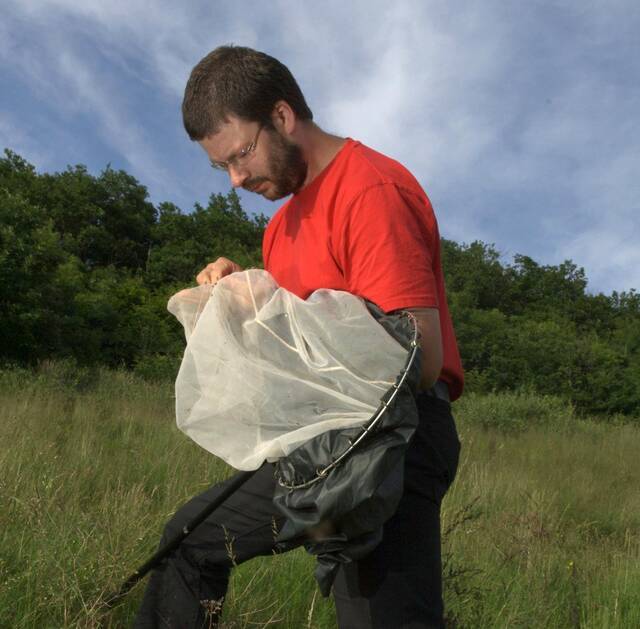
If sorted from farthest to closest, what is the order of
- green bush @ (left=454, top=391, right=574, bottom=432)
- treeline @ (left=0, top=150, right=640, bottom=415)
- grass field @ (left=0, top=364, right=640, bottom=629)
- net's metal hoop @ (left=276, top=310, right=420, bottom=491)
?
treeline @ (left=0, top=150, right=640, bottom=415), green bush @ (left=454, top=391, right=574, bottom=432), grass field @ (left=0, top=364, right=640, bottom=629), net's metal hoop @ (left=276, top=310, right=420, bottom=491)

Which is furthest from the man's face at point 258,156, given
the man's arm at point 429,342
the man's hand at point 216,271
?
the man's arm at point 429,342

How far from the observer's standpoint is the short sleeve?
5.22 ft

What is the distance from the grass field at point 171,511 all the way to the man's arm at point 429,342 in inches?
47.2

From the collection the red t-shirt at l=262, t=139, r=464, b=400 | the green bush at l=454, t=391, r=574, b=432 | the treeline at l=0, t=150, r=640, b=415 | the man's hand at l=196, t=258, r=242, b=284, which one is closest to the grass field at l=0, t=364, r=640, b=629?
the man's hand at l=196, t=258, r=242, b=284

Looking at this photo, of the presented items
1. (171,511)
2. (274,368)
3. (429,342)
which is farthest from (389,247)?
(171,511)

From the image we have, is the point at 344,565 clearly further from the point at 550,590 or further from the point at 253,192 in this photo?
the point at 550,590

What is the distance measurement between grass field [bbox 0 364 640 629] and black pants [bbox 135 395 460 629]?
0.40m

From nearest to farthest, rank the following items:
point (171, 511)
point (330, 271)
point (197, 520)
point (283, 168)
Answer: point (330, 271)
point (283, 168)
point (197, 520)
point (171, 511)

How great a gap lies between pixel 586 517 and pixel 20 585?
536 cm

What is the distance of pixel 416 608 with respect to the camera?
162 centimetres

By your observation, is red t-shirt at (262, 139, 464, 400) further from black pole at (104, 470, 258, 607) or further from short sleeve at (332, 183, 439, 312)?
black pole at (104, 470, 258, 607)

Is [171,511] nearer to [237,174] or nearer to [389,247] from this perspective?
[237,174]

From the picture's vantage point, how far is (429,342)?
162 cm

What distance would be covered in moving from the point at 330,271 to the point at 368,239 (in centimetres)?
20
